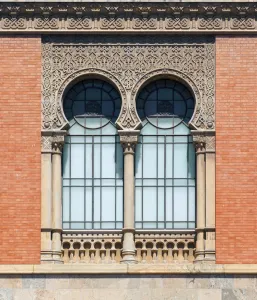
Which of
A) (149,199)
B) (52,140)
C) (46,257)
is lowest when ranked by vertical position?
(46,257)

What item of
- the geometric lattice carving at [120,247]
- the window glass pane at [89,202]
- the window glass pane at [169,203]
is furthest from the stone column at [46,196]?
the window glass pane at [169,203]

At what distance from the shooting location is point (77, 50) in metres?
33.8

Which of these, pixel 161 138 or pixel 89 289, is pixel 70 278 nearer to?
pixel 89 289

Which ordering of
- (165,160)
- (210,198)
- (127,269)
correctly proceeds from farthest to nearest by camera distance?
(165,160)
(210,198)
(127,269)

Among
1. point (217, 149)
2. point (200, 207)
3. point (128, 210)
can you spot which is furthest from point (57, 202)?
point (217, 149)

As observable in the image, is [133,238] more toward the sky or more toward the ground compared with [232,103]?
more toward the ground

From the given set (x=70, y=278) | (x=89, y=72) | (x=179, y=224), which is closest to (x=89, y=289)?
(x=70, y=278)

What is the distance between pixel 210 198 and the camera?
33.2m

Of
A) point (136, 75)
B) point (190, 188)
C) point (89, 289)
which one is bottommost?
point (89, 289)

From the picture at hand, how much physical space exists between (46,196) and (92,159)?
142cm

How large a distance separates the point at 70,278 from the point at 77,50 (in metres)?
5.07

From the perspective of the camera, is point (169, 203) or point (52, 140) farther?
point (169, 203)

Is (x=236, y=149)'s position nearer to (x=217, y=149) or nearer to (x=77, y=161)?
(x=217, y=149)

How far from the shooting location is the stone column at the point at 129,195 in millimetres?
33281
